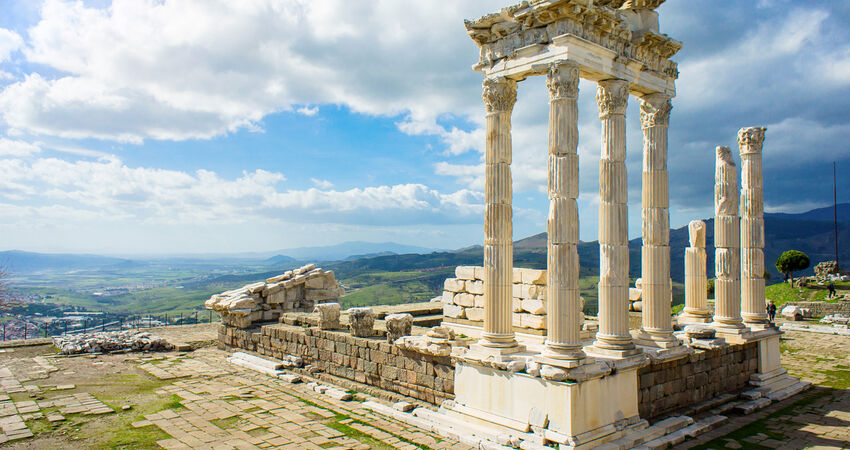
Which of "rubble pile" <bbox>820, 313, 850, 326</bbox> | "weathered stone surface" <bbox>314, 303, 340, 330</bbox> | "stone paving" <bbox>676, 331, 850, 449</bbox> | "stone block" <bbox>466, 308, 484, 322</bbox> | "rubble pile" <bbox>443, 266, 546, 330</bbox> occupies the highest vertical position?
"rubble pile" <bbox>443, 266, 546, 330</bbox>

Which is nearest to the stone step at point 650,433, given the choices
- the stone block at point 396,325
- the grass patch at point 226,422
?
the stone block at point 396,325

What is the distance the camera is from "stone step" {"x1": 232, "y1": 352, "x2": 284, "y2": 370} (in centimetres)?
1738

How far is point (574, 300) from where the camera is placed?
33.7ft

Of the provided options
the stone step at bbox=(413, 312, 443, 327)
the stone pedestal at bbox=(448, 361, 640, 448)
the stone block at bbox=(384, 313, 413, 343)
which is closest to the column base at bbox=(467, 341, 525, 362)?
the stone pedestal at bbox=(448, 361, 640, 448)

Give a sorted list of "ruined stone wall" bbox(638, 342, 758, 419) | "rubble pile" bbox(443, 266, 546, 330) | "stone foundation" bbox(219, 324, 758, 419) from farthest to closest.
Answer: "rubble pile" bbox(443, 266, 546, 330) < "stone foundation" bbox(219, 324, 758, 419) < "ruined stone wall" bbox(638, 342, 758, 419)

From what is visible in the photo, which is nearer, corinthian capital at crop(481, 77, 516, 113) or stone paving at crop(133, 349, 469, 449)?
stone paving at crop(133, 349, 469, 449)

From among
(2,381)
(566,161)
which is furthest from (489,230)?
(2,381)

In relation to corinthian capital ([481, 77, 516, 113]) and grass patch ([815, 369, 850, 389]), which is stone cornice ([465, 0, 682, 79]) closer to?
corinthian capital ([481, 77, 516, 113])

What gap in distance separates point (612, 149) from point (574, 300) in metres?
3.56

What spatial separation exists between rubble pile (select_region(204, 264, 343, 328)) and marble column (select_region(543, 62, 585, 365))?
1360 centimetres

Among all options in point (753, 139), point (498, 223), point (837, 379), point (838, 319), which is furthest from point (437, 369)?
point (838, 319)

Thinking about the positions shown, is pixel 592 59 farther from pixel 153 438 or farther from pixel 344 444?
pixel 153 438

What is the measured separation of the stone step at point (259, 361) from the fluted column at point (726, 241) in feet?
44.1

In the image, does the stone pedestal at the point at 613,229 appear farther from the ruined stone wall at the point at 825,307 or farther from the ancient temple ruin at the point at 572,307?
the ruined stone wall at the point at 825,307
